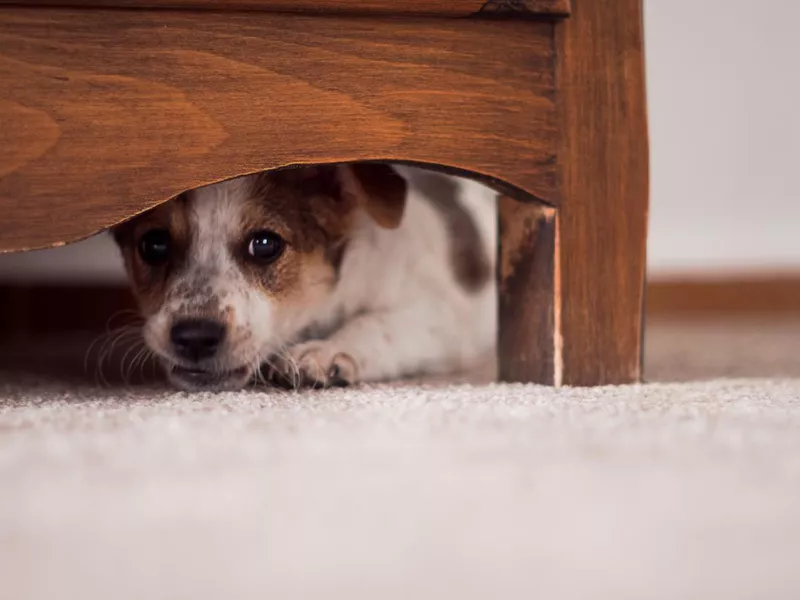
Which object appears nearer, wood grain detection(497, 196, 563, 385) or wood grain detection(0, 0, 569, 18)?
wood grain detection(0, 0, 569, 18)

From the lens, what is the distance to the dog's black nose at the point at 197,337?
47.8 inches

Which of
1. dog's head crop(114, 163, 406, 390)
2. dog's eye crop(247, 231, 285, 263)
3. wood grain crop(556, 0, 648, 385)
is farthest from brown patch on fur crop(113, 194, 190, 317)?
wood grain crop(556, 0, 648, 385)

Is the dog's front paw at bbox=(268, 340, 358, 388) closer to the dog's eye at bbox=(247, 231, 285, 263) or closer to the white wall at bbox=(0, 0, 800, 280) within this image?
the dog's eye at bbox=(247, 231, 285, 263)

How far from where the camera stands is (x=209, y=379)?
126cm

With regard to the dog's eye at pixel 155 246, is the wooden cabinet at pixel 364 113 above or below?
above

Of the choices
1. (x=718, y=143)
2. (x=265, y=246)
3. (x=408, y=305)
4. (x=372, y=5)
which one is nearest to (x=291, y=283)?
(x=265, y=246)

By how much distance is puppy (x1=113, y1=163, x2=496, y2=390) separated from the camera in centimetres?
125

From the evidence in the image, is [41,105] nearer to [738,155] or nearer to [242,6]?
[242,6]

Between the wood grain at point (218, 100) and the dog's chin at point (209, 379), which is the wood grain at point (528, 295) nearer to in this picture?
the wood grain at point (218, 100)

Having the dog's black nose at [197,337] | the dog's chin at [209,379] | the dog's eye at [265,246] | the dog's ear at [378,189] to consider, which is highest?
the dog's ear at [378,189]

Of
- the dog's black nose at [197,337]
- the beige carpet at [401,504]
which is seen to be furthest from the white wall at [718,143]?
the beige carpet at [401,504]

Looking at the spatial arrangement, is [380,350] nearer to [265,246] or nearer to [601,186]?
[265,246]

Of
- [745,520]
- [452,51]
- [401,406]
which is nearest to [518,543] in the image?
[745,520]

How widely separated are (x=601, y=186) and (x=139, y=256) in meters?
0.80
